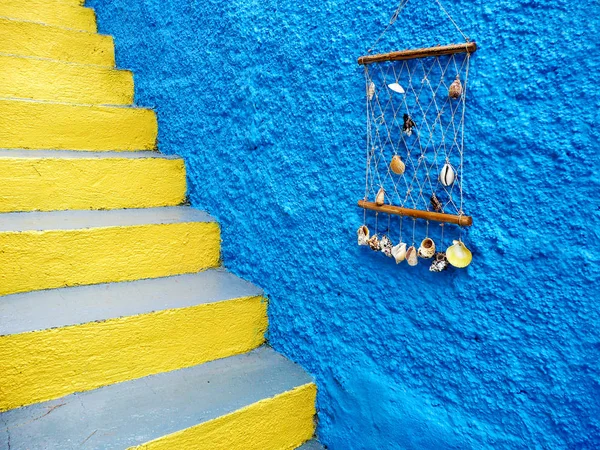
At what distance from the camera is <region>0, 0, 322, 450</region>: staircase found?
3.26 feet

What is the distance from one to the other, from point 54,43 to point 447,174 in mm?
1919

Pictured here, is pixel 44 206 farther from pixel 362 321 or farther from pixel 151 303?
pixel 362 321

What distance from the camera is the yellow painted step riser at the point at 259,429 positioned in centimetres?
98

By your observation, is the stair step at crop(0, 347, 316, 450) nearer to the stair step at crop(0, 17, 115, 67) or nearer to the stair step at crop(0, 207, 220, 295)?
the stair step at crop(0, 207, 220, 295)

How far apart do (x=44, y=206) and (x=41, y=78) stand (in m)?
0.67

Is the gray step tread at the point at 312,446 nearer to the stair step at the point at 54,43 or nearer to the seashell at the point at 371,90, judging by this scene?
the seashell at the point at 371,90

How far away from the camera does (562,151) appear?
2.34ft

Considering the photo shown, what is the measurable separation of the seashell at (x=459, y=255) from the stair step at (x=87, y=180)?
1127mm

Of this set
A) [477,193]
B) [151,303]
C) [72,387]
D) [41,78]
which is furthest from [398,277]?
[41,78]

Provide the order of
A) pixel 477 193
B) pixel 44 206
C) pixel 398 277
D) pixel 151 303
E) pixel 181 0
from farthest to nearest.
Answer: pixel 181 0 < pixel 44 206 < pixel 151 303 < pixel 398 277 < pixel 477 193

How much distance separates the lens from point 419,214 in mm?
885

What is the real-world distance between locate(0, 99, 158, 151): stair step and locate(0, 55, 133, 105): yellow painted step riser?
0.19 meters

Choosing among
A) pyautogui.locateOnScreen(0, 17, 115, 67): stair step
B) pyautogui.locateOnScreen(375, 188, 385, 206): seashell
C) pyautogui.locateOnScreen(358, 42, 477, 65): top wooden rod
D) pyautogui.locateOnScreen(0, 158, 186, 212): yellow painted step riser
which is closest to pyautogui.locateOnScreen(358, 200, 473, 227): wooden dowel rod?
pyautogui.locateOnScreen(375, 188, 385, 206): seashell

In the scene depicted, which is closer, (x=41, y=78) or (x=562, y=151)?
(x=562, y=151)
